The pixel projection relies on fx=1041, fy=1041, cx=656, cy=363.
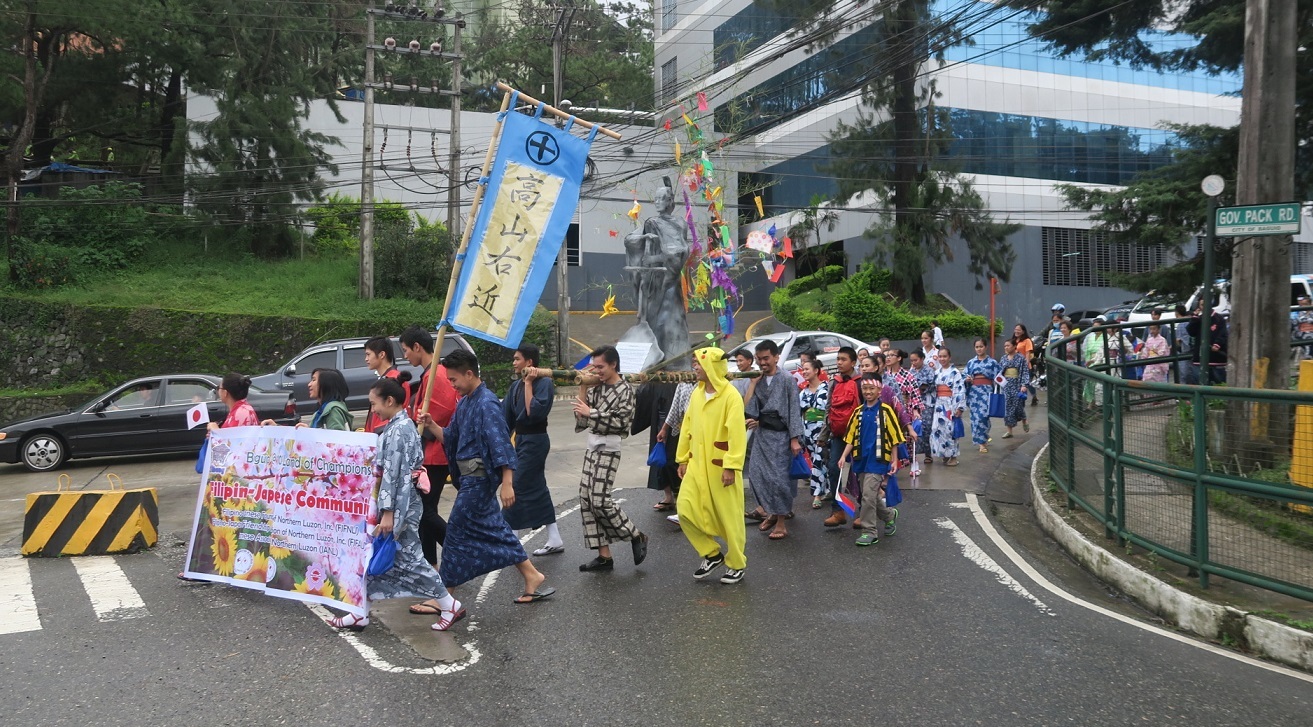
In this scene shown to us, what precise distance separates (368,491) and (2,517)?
7.57 m

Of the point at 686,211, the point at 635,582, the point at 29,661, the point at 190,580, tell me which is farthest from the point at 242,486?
the point at 686,211

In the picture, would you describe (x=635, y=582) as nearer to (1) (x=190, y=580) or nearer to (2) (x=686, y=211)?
(1) (x=190, y=580)

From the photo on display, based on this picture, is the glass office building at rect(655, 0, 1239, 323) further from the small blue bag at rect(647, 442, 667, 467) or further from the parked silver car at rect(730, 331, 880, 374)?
the small blue bag at rect(647, 442, 667, 467)

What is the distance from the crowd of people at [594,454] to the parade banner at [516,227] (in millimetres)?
351

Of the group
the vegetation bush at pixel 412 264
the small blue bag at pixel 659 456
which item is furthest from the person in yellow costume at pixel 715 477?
the vegetation bush at pixel 412 264

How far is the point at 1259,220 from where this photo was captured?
9.00 m

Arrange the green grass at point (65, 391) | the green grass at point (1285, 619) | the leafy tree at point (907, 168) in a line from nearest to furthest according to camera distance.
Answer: the green grass at point (1285, 619), the green grass at point (65, 391), the leafy tree at point (907, 168)

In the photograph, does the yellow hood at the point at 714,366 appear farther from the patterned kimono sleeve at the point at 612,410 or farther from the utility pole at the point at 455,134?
the utility pole at the point at 455,134

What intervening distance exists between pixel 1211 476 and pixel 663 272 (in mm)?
9979

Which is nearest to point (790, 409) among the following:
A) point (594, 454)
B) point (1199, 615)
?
point (594, 454)

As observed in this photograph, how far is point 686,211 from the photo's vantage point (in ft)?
51.6

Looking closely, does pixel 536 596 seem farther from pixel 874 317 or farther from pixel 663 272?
pixel 874 317

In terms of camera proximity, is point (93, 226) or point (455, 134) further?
point (93, 226)

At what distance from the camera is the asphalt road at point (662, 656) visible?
4.91 metres
